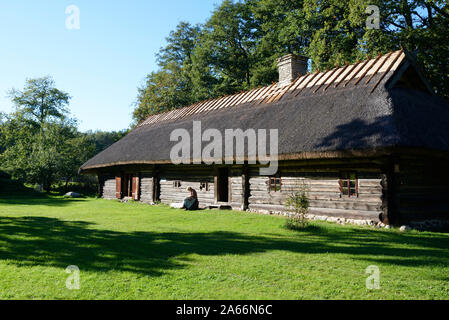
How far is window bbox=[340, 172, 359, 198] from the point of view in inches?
398

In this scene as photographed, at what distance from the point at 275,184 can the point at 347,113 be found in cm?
365

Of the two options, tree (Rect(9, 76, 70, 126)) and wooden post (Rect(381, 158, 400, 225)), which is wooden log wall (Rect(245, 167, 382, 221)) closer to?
wooden post (Rect(381, 158, 400, 225))

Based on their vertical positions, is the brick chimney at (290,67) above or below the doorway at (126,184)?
above

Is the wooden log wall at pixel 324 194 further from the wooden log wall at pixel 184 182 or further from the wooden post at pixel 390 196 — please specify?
the wooden log wall at pixel 184 182

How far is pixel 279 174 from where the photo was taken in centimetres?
1220

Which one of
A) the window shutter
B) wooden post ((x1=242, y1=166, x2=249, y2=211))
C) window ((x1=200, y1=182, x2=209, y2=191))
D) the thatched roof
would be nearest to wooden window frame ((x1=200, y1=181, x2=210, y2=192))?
window ((x1=200, y1=182, x2=209, y2=191))

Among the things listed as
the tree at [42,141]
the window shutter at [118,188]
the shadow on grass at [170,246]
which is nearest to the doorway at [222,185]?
the shadow on grass at [170,246]

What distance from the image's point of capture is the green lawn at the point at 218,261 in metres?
4.23

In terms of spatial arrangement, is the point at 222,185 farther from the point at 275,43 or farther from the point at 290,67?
the point at 275,43

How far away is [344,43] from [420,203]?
1344cm
